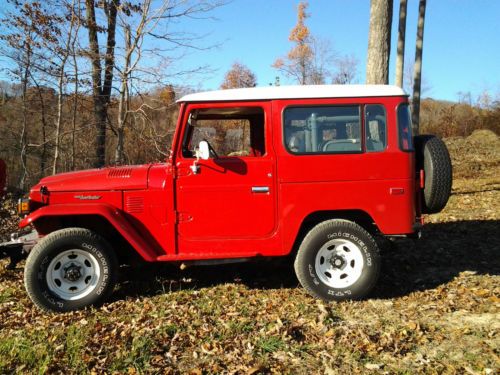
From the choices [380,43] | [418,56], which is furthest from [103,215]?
[418,56]

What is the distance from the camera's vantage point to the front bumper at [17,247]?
15.4 ft

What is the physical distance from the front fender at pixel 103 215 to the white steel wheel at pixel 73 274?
0.40 metres

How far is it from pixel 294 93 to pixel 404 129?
1219 millimetres

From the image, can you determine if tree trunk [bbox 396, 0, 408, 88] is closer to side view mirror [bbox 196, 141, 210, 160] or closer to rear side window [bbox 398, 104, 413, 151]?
rear side window [bbox 398, 104, 413, 151]

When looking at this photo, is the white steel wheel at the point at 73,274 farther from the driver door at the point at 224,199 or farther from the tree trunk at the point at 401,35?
the tree trunk at the point at 401,35

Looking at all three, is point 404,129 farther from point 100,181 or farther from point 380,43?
point 380,43

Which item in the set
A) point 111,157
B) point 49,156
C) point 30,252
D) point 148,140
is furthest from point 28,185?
point 30,252

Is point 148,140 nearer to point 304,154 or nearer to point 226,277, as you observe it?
point 226,277

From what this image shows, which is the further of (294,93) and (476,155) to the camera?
(476,155)

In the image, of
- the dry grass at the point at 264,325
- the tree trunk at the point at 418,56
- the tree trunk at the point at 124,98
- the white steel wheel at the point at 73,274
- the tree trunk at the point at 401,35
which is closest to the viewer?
the dry grass at the point at 264,325

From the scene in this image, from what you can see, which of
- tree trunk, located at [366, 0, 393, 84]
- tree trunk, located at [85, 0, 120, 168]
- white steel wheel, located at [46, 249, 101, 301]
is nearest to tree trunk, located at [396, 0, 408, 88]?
tree trunk, located at [366, 0, 393, 84]

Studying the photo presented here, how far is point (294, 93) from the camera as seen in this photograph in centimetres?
463

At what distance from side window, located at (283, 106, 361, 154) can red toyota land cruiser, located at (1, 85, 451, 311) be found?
1cm

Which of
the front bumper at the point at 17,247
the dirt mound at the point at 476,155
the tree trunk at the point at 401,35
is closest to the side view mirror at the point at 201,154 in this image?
the front bumper at the point at 17,247
